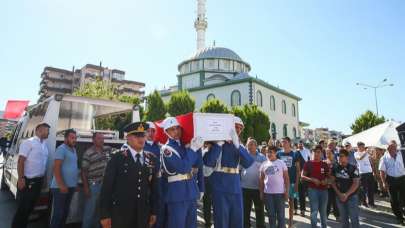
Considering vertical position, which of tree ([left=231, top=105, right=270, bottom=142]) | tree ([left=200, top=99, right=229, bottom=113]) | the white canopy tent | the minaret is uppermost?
the minaret

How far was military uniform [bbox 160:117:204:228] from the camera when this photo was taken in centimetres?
413

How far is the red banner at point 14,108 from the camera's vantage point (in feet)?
43.9

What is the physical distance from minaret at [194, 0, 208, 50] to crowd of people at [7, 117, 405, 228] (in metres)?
51.0

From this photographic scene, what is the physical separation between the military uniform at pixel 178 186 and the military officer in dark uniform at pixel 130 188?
0.38 m

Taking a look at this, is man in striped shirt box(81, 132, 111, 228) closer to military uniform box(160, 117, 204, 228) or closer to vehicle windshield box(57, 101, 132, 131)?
military uniform box(160, 117, 204, 228)

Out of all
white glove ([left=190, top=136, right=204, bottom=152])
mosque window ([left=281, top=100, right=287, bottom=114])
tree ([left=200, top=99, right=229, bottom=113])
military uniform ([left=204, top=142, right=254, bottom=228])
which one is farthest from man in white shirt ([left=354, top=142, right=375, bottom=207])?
mosque window ([left=281, top=100, right=287, bottom=114])

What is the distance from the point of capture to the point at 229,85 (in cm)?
4538

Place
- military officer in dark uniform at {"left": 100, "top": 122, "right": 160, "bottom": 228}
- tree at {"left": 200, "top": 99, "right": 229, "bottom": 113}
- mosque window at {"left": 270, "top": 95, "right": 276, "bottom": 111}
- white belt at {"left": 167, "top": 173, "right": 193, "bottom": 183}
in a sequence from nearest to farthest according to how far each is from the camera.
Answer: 1. military officer in dark uniform at {"left": 100, "top": 122, "right": 160, "bottom": 228}
2. white belt at {"left": 167, "top": 173, "right": 193, "bottom": 183}
3. tree at {"left": 200, "top": 99, "right": 229, "bottom": 113}
4. mosque window at {"left": 270, "top": 95, "right": 276, "bottom": 111}

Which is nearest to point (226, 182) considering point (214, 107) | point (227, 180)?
point (227, 180)

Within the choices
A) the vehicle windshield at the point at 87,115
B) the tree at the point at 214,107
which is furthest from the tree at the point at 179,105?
the vehicle windshield at the point at 87,115

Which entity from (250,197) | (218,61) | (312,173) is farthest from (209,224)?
(218,61)

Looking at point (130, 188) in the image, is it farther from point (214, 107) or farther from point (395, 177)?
point (214, 107)

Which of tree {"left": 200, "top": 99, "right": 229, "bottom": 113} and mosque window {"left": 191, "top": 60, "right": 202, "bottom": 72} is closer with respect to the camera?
tree {"left": 200, "top": 99, "right": 229, "bottom": 113}

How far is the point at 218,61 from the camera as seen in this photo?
2024 inches
